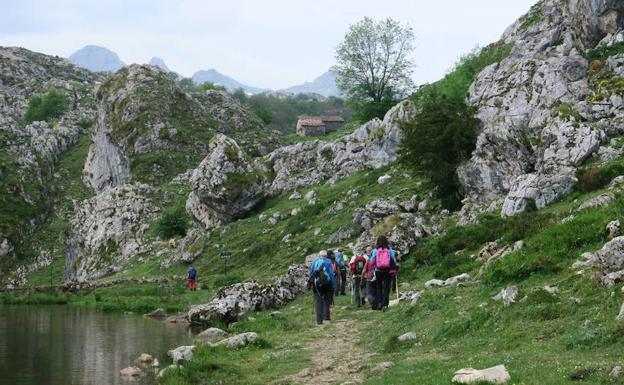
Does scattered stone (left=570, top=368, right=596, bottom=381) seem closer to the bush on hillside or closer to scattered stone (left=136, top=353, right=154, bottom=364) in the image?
scattered stone (left=136, top=353, right=154, bottom=364)

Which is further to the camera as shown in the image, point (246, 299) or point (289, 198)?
point (289, 198)

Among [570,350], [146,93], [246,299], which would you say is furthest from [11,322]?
[146,93]

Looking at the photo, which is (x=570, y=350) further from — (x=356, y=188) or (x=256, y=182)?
(x=256, y=182)

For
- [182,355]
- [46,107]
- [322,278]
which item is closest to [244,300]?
[322,278]

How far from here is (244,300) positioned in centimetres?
3319

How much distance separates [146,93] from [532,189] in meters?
85.3

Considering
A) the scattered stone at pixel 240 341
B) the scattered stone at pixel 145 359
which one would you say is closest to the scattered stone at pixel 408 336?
the scattered stone at pixel 240 341

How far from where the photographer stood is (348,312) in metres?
27.7

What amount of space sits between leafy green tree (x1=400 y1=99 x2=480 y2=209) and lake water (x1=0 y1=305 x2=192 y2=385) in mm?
20058

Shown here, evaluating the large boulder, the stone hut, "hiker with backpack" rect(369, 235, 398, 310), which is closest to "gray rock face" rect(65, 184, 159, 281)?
the large boulder

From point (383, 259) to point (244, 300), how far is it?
10.8 m

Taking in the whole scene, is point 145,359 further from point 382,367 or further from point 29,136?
point 29,136

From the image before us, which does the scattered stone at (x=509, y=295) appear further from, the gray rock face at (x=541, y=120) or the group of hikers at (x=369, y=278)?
the gray rock face at (x=541, y=120)

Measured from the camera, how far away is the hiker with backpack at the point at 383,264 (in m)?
25.0
